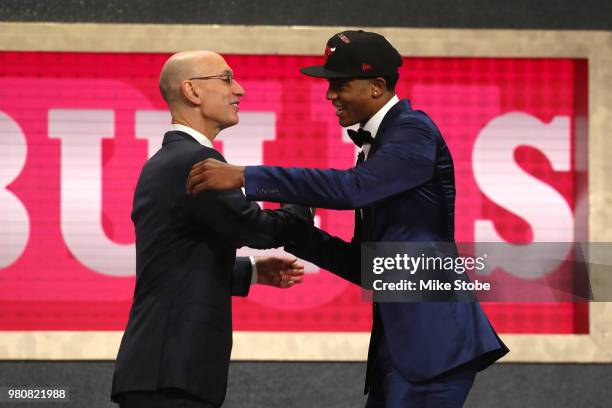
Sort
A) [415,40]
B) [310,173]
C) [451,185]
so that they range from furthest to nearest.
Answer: [415,40], [451,185], [310,173]

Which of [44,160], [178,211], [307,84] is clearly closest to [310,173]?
[178,211]

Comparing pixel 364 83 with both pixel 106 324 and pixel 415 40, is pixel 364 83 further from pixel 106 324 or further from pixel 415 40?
pixel 106 324

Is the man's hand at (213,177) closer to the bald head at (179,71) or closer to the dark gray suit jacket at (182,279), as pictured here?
the dark gray suit jacket at (182,279)

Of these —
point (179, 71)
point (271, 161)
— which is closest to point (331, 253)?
point (179, 71)

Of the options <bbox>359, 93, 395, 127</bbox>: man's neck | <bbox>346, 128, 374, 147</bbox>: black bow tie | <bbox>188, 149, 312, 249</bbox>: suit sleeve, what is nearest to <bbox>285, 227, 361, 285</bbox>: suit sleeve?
<bbox>188, 149, 312, 249</bbox>: suit sleeve

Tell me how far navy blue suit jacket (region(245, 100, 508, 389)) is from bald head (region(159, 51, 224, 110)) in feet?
1.74

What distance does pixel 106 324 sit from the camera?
17.2ft

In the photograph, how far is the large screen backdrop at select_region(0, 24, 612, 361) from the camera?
519cm

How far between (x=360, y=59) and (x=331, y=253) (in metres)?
0.67

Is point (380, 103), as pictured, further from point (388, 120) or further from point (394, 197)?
point (394, 197)

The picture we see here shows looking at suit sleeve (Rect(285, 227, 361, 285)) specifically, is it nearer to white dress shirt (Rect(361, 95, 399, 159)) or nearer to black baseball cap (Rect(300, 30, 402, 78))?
white dress shirt (Rect(361, 95, 399, 159))

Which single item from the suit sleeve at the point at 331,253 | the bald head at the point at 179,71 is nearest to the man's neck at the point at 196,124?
the bald head at the point at 179,71

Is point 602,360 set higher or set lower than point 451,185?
lower

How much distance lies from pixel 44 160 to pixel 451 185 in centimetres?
298
